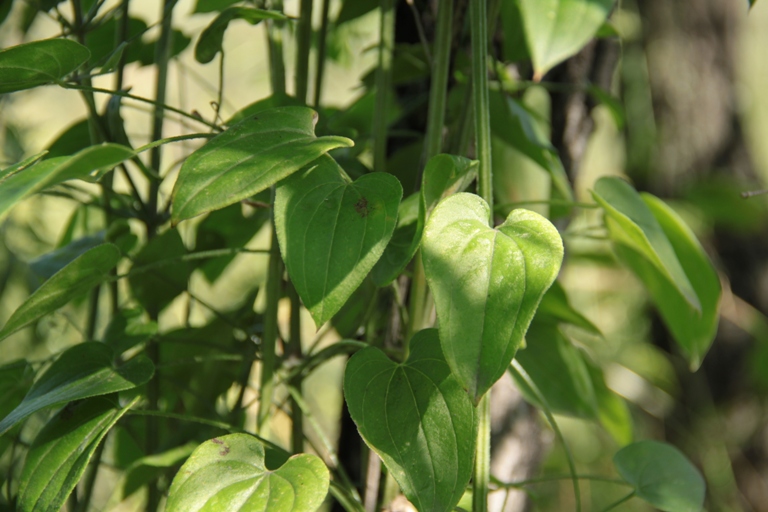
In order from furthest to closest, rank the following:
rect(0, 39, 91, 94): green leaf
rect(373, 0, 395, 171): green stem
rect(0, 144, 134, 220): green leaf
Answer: rect(373, 0, 395, 171): green stem, rect(0, 39, 91, 94): green leaf, rect(0, 144, 134, 220): green leaf

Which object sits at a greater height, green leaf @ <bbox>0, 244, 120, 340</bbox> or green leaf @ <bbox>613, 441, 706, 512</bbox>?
green leaf @ <bbox>0, 244, 120, 340</bbox>

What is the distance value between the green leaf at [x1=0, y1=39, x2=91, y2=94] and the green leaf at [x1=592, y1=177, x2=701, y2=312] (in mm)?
272

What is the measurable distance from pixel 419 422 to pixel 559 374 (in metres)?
0.24

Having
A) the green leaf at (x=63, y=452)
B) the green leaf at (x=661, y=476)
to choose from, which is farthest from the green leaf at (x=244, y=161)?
the green leaf at (x=661, y=476)

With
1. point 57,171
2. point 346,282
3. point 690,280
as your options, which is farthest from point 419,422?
point 690,280

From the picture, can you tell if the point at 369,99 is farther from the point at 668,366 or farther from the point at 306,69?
the point at 668,366

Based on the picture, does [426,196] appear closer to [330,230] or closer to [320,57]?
[330,230]

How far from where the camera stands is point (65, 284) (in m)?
0.33

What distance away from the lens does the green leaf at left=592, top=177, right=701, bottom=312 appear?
0.36 meters

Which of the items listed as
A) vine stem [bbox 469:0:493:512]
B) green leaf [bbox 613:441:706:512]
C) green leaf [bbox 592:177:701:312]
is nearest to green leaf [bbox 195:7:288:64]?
vine stem [bbox 469:0:493:512]

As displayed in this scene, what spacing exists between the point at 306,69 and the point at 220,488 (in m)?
0.28

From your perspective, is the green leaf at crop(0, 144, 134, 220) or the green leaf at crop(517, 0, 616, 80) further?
the green leaf at crop(517, 0, 616, 80)

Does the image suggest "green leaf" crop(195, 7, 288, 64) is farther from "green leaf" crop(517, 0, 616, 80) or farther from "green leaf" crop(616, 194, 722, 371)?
"green leaf" crop(616, 194, 722, 371)

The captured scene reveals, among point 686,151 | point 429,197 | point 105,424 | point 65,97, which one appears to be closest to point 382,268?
point 429,197
